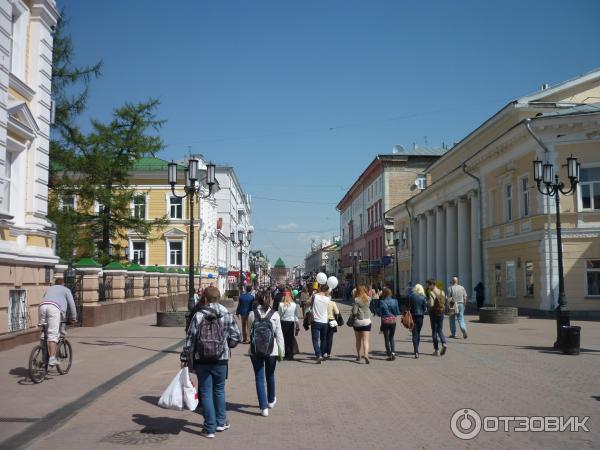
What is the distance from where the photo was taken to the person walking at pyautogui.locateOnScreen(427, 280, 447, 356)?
14.1 metres

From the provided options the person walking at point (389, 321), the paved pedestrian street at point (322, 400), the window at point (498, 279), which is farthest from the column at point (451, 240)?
the person walking at point (389, 321)

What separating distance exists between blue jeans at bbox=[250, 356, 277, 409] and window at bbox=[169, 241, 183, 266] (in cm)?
4710

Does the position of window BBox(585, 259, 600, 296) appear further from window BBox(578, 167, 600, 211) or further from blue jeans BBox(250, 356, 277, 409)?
blue jeans BBox(250, 356, 277, 409)

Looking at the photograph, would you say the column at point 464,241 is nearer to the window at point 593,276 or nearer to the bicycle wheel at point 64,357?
the window at point 593,276

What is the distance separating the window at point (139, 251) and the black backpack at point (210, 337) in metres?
49.3

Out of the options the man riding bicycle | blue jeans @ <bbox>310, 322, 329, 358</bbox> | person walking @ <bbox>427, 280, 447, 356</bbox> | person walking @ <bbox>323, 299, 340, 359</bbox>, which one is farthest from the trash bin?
the man riding bicycle

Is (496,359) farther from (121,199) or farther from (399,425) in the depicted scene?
(121,199)

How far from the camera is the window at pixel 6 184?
13.8 metres

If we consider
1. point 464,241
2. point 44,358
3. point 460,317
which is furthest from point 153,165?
point 44,358

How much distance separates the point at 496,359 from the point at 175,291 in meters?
30.0

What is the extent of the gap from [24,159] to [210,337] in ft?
38.0

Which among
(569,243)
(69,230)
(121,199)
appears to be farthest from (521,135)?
(69,230)

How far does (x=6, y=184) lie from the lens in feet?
49.8

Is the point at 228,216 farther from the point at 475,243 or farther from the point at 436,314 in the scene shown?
the point at 436,314
